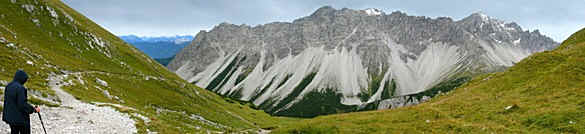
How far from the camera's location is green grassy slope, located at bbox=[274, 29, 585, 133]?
78.9 ft

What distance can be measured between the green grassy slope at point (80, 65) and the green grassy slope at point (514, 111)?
68.2 feet

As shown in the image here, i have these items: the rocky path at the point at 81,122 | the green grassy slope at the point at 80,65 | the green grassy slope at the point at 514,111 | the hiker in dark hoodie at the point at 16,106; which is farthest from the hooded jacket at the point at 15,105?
the green grassy slope at the point at 514,111

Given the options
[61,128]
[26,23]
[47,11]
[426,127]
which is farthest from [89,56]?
[426,127]

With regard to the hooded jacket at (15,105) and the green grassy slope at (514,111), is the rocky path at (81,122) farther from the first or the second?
the green grassy slope at (514,111)

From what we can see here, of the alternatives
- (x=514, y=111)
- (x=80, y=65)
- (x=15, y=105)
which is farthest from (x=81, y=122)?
(x=80, y=65)

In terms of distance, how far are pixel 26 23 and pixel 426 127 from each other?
89904mm

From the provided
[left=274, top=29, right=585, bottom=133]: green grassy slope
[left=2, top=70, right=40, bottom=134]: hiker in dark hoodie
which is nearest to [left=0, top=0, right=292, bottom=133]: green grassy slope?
[left=2, top=70, right=40, bottom=134]: hiker in dark hoodie

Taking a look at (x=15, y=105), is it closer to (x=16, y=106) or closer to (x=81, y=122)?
(x=16, y=106)

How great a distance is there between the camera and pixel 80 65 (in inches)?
2805

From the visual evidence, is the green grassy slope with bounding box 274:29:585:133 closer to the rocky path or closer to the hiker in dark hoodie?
the rocky path

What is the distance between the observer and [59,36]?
8400 cm

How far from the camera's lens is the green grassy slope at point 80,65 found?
4922 cm

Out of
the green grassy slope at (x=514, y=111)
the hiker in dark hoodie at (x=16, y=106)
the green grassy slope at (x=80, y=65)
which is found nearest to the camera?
the hiker in dark hoodie at (x=16, y=106)

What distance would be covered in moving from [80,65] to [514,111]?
247 feet
